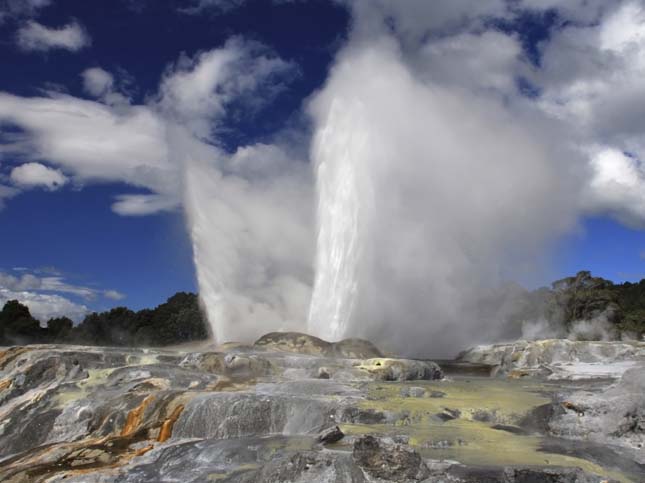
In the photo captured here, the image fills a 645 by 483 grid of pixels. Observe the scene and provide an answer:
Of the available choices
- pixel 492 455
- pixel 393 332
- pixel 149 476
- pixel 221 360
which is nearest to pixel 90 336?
pixel 393 332

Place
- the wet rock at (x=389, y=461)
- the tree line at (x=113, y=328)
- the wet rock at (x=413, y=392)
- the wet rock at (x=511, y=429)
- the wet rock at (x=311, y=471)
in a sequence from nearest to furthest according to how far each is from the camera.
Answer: the wet rock at (x=389, y=461) → the wet rock at (x=311, y=471) → the wet rock at (x=511, y=429) → the wet rock at (x=413, y=392) → the tree line at (x=113, y=328)

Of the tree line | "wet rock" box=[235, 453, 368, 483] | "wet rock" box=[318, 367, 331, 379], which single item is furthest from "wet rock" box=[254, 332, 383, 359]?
the tree line

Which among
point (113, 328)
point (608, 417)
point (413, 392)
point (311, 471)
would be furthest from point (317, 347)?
point (113, 328)

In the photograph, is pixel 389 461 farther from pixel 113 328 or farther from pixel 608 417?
pixel 113 328

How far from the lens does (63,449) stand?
1295cm

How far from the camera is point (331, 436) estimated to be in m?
11.6

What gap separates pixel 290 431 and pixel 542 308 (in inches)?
1910

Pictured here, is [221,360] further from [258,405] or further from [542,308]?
[542,308]

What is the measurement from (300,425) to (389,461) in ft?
13.6

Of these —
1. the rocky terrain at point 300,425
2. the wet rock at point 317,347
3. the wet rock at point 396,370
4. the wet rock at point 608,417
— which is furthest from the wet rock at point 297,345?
the wet rock at point 608,417

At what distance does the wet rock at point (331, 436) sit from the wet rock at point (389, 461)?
62.2 inches

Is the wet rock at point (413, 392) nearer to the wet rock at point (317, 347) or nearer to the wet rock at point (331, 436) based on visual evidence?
the wet rock at point (331, 436)

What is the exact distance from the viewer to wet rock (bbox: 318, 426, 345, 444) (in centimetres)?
1155

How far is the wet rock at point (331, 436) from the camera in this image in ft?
37.9
